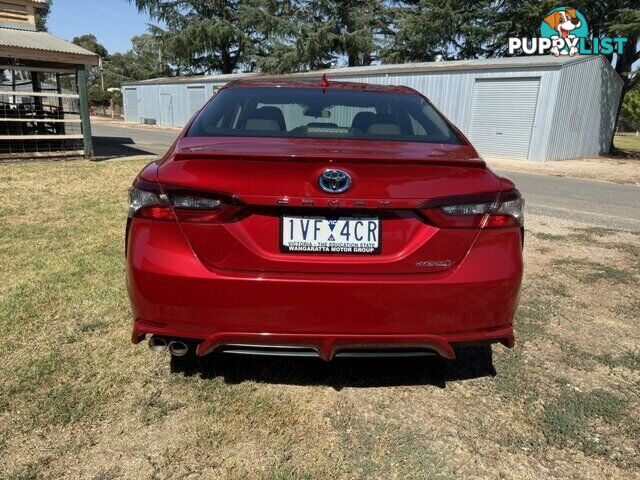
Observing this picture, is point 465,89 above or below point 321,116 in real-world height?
above

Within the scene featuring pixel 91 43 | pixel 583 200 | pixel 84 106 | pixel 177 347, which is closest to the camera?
pixel 177 347

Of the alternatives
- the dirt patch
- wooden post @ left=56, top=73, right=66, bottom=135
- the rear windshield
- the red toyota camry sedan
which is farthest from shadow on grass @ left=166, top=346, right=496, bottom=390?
the dirt patch

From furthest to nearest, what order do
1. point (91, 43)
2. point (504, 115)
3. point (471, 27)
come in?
point (91, 43), point (471, 27), point (504, 115)

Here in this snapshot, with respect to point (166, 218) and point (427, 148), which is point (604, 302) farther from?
point (166, 218)

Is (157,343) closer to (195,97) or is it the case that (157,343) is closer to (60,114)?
(60,114)

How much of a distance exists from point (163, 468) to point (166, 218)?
1011 mm

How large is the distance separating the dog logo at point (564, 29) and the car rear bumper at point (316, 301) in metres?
23.1

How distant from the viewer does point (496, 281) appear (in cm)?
213

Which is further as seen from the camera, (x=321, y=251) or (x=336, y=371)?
(x=336, y=371)

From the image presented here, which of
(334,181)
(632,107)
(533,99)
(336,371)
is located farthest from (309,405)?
(632,107)

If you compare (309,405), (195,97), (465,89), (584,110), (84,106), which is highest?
(465,89)

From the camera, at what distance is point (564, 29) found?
73.7 feet

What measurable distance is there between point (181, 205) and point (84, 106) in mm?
10755

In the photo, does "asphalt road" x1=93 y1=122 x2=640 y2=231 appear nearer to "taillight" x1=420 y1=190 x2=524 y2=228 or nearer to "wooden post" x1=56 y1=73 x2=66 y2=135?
"taillight" x1=420 y1=190 x2=524 y2=228
